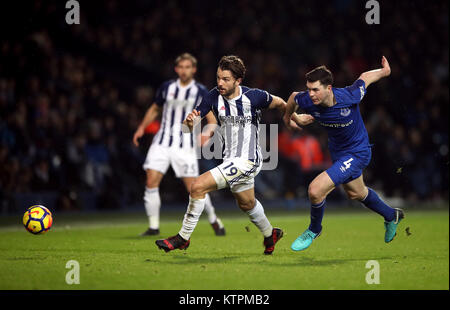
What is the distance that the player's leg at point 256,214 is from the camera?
7.72 metres

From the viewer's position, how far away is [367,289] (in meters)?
5.80

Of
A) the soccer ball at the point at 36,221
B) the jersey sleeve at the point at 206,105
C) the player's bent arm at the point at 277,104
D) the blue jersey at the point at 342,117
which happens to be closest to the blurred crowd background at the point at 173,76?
the soccer ball at the point at 36,221

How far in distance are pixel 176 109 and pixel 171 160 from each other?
728 mm

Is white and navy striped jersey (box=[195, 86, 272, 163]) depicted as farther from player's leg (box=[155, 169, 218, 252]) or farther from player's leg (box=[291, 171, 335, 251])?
player's leg (box=[291, 171, 335, 251])

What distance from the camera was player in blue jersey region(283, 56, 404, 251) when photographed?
7.55 m

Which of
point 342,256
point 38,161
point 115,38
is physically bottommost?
point 342,256

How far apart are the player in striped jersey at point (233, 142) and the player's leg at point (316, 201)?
451mm

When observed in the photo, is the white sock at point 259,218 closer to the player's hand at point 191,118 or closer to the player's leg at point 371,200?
the player's leg at point 371,200

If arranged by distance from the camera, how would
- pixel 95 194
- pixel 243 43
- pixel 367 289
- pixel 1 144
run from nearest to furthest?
pixel 367 289 < pixel 1 144 < pixel 95 194 < pixel 243 43

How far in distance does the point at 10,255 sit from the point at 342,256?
11.8 ft

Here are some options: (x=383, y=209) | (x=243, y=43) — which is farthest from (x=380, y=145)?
(x=383, y=209)

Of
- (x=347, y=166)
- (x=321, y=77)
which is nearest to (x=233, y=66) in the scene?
(x=321, y=77)

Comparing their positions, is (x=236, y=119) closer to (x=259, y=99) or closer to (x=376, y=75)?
(x=259, y=99)

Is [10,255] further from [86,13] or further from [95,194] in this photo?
[86,13]
